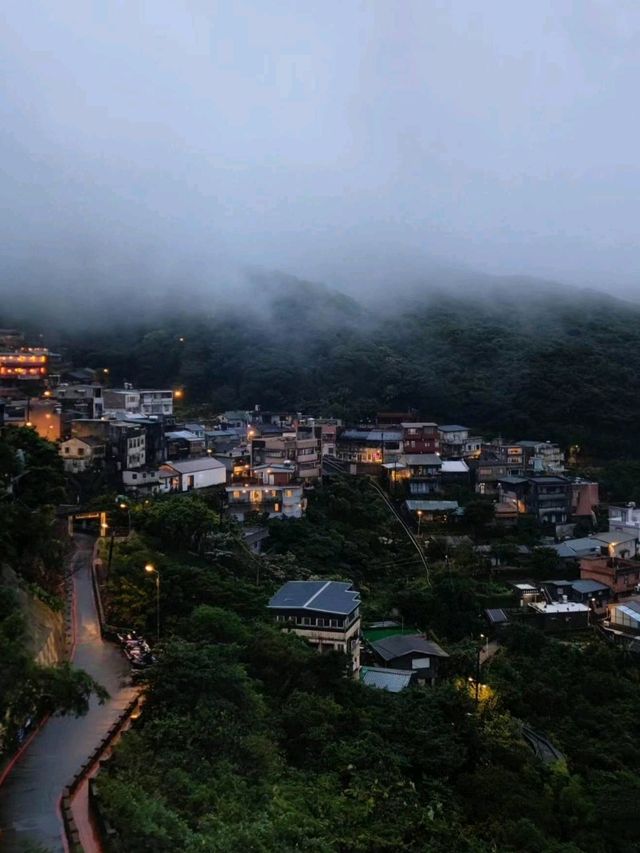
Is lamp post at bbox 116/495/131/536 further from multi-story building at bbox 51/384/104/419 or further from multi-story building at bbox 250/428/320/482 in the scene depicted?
multi-story building at bbox 51/384/104/419

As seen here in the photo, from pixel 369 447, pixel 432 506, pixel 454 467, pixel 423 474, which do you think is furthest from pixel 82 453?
pixel 454 467

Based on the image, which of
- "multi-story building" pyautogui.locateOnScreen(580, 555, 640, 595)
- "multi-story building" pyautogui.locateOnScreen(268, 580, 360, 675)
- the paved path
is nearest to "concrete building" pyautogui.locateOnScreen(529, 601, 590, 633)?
"multi-story building" pyautogui.locateOnScreen(580, 555, 640, 595)

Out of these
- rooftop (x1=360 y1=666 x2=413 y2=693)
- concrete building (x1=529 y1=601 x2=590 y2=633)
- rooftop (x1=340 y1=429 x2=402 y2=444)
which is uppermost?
rooftop (x1=340 y1=429 x2=402 y2=444)

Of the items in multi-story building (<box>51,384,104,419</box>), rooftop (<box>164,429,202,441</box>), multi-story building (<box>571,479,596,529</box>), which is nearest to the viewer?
rooftop (<box>164,429,202,441</box>)

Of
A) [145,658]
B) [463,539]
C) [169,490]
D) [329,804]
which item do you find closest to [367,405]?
[463,539]

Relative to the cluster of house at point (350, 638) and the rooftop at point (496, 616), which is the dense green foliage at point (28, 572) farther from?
the rooftop at point (496, 616)

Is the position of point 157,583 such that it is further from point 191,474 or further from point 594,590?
point 594,590

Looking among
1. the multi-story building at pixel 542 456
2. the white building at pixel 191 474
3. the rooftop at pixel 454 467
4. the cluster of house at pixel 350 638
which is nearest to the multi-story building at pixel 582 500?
the multi-story building at pixel 542 456
